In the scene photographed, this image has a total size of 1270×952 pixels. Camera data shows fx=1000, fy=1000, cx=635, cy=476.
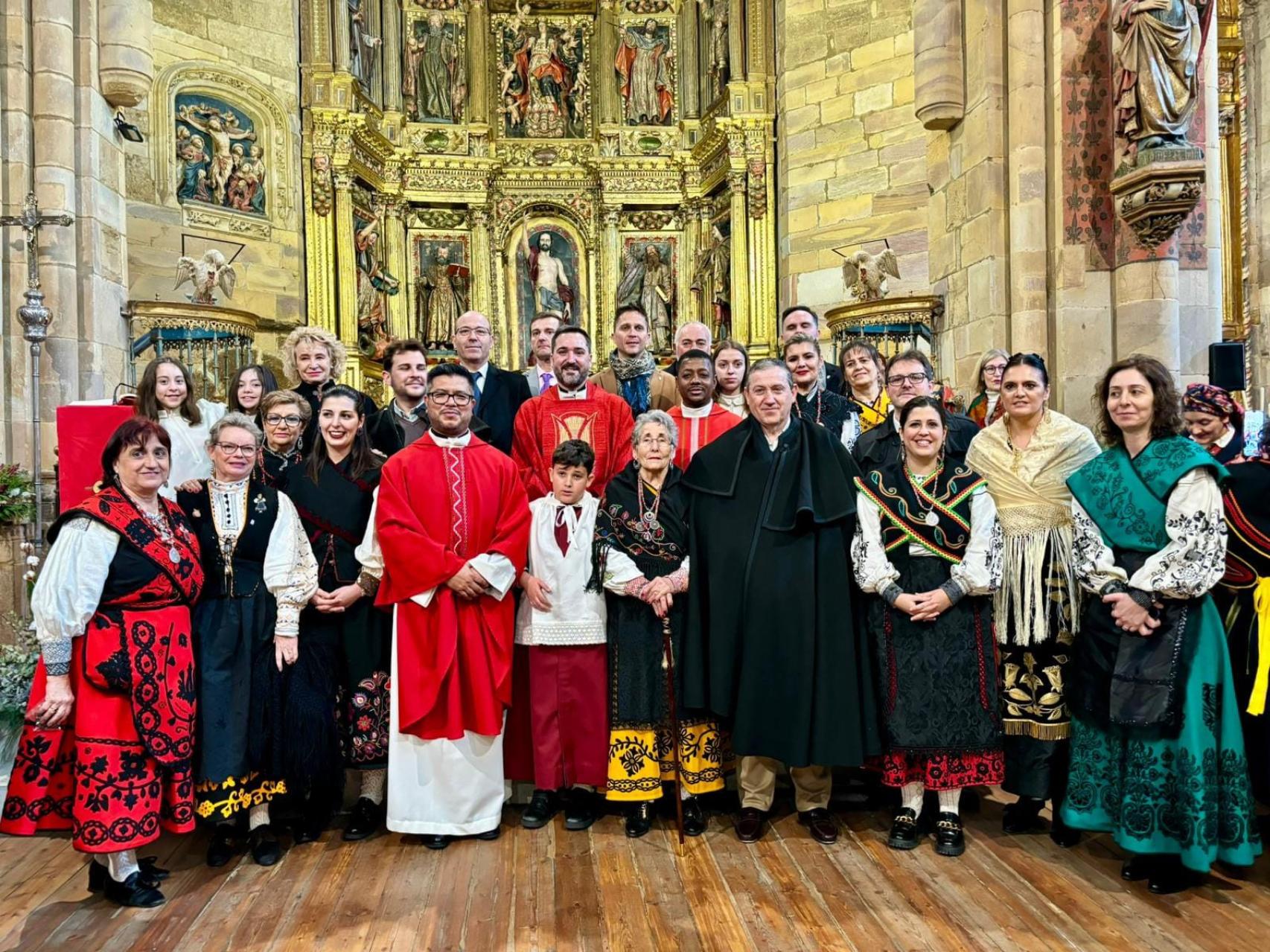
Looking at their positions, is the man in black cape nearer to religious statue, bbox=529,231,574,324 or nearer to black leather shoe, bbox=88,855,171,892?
black leather shoe, bbox=88,855,171,892

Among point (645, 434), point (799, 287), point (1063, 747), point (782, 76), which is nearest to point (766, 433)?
point (645, 434)

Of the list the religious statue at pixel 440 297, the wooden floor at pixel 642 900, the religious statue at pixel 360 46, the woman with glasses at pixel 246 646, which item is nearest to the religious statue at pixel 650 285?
the religious statue at pixel 440 297

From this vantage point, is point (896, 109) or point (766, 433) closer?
point (766, 433)

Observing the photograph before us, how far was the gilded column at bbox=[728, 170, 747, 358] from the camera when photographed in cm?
1255

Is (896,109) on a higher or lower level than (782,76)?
lower

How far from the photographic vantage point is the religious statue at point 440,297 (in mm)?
13594

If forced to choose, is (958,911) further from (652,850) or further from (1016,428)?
(1016,428)

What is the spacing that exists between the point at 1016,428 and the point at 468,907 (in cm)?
274

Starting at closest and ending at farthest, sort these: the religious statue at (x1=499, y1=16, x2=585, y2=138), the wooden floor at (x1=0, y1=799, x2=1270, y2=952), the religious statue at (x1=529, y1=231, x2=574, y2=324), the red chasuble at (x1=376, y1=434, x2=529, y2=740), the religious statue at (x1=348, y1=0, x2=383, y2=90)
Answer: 1. the wooden floor at (x1=0, y1=799, x2=1270, y2=952)
2. the red chasuble at (x1=376, y1=434, x2=529, y2=740)
3. the religious statue at (x1=348, y1=0, x2=383, y2=90)
4. the religious statue at (x1=529, y1=231, x2=574, y2=324)
5. the religious statue at (x1=499, y1=16, x2=585, y2=138)

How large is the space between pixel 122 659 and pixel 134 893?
845 mm

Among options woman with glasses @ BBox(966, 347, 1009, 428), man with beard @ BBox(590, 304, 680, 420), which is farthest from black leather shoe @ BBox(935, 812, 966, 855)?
man with beard @ BBox(590, 304, 680, 420)

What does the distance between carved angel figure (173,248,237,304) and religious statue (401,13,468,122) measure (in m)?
4.50

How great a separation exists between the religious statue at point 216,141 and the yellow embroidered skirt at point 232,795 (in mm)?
9340

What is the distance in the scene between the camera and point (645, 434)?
410cm
